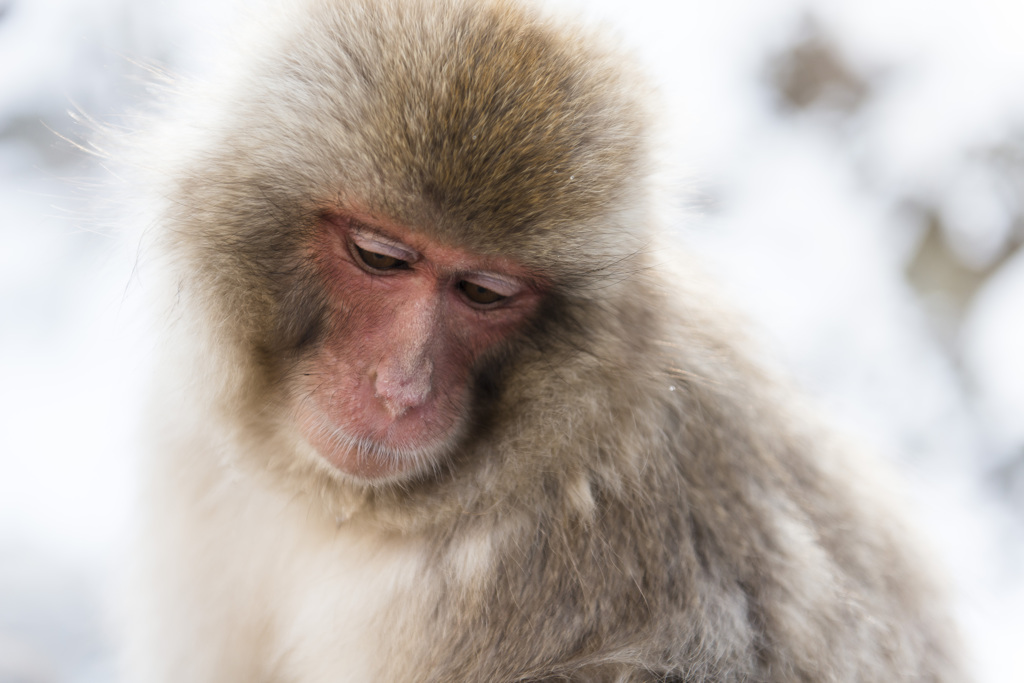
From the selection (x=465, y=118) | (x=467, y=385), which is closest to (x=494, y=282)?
(x=467, y=385)

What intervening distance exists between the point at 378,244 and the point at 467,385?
37cm

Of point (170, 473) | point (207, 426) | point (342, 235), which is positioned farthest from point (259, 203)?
point (170, 473)

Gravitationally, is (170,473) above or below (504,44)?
below

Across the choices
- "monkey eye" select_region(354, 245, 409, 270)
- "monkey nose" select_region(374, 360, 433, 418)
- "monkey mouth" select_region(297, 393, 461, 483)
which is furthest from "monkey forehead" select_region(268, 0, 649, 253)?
"monkey mouth" select_region(297, 393, 461, 483)

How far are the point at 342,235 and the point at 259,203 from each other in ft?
0.62

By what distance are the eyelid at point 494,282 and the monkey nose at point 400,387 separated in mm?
213

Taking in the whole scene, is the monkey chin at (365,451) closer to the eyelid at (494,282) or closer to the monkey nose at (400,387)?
the monkey nose at (400,387)

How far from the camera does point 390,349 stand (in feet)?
6.23

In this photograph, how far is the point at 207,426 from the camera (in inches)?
83.6

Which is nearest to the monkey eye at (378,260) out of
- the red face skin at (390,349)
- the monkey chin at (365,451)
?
the red face skin at (390,349)

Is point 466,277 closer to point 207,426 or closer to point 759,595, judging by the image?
point 207,426

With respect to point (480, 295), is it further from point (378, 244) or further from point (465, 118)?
point (465, 118)

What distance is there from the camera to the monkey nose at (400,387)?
73.7 inches

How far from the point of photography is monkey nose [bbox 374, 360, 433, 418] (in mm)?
1872
